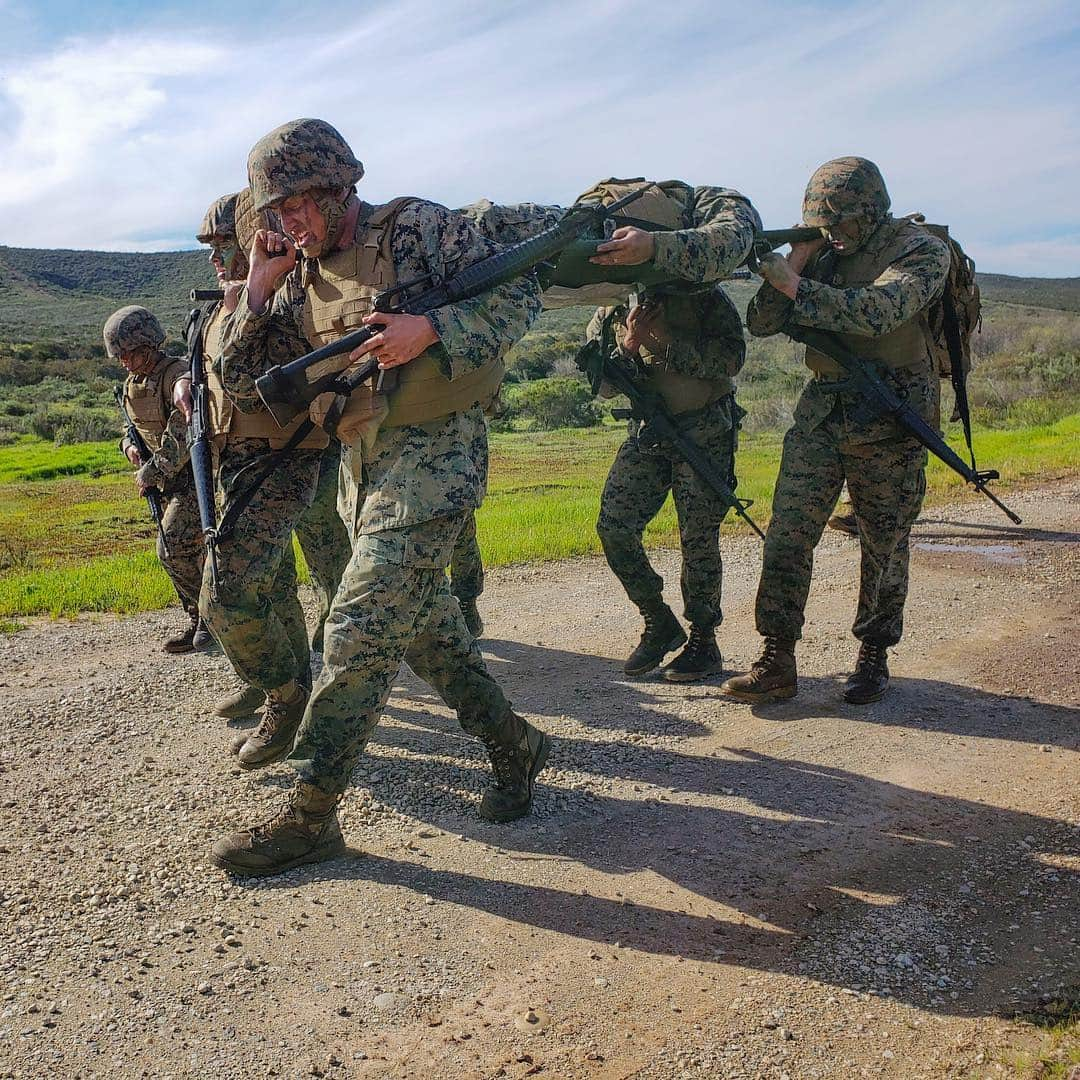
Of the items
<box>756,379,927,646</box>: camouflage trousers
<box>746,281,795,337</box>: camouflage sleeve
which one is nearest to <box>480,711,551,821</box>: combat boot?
<box>756,379,927,646</box>: camouflage trousers

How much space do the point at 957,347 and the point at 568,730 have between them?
9.16ft

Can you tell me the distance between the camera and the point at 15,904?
373 centimetres

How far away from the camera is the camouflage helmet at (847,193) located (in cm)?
519

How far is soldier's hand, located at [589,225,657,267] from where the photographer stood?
4.70 meters

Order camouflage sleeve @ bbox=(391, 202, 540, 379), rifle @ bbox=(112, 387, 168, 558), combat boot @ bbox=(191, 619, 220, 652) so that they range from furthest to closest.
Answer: combat boot @ bbox=(191, 619, 220, 652) < rifle @ bbox=(112, 387, 168, 558) < camouflage sleeve @ bbox=(391, 202, 540, 379)

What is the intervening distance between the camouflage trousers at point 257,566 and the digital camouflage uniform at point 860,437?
7.56ft

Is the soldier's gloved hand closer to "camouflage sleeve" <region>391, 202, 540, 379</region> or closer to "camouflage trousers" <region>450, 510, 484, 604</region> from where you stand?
"camouflage sleeve" <region>391, 202, 540, 379</region>

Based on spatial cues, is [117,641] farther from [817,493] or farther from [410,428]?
[817,493]

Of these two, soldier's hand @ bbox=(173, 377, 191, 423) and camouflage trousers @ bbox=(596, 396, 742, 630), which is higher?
soldier's hand @ bbox=(173, 377, 191, 423)

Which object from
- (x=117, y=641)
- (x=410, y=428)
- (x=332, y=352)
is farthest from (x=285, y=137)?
(x=117, y=641)

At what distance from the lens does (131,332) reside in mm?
6289

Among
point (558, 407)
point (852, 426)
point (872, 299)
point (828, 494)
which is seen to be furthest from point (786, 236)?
point (558, 407)

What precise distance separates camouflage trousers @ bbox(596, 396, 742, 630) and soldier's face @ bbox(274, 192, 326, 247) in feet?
7.86

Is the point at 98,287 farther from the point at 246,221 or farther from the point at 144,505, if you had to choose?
the point at 246,221
